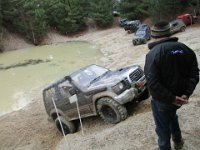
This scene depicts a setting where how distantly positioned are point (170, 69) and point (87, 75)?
20.7 feet

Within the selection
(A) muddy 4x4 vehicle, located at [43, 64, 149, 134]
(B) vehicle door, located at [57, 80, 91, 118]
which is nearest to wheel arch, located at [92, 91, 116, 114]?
(A) muddy 4x4 vehicle, located at [43, 64, 149, 134]

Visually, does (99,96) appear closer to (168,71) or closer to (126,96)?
(126,96)

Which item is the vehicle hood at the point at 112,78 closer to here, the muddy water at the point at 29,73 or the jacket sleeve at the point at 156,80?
the jacket sleeve at the point at 156,80

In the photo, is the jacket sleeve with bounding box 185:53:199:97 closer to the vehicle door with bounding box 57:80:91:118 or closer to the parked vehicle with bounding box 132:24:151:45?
the vehicle door with bounding box 57:80:91:118

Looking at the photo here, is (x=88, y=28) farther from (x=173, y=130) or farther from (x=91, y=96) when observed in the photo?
(x=173, y=130)

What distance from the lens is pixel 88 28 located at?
5425 centimetres

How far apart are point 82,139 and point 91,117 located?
6.88 feet

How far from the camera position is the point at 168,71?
487 centimetres

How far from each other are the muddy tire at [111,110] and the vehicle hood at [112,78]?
0.44 m

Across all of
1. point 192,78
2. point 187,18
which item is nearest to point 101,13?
point 187,18

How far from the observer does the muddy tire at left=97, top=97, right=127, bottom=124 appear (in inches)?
379

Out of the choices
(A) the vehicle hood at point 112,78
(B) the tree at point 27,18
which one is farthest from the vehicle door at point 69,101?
(B) the tree at point 27,18

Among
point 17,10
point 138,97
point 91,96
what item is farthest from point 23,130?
point 17,10

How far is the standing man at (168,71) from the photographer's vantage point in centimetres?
482
